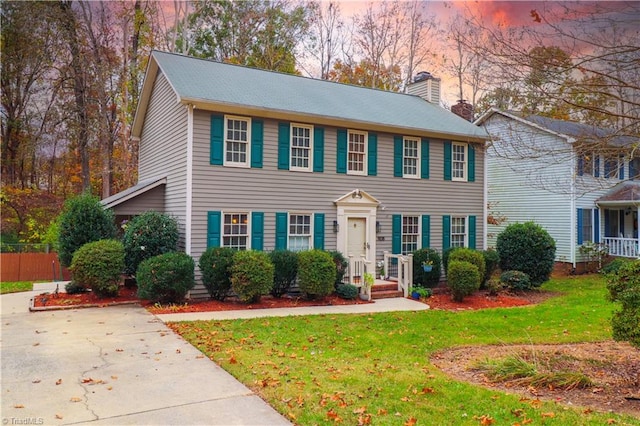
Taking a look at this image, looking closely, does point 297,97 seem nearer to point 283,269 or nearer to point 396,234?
point 396,234

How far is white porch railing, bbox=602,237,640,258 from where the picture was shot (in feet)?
63.9

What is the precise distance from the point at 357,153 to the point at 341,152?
0.63 meters

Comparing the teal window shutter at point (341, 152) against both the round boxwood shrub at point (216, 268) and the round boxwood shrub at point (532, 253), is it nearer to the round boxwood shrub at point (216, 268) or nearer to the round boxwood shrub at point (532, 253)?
the round boxwood shrub at point (216, 268)

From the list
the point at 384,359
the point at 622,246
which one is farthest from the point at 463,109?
the point at 384,359

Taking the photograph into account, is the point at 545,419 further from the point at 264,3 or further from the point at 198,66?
the point at 264,3

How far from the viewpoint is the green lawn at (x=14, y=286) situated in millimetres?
13826

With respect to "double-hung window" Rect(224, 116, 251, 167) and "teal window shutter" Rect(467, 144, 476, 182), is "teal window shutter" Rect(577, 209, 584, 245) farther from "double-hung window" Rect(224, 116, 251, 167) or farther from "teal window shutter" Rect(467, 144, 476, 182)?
"double-hung window" Rect(224, 116, 251, 167)

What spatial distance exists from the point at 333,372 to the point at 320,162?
8.67 m

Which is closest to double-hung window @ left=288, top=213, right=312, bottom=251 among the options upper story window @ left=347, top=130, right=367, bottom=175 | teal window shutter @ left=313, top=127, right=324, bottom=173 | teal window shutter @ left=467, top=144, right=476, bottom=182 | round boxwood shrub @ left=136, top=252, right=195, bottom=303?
teal window shutter @ left=313, top=127, right=324, bottom=173

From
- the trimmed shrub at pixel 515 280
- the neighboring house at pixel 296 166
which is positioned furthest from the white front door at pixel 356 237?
the trimmed shrub at pixel 515 280

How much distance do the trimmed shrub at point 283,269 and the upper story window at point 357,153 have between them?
12.2 ft

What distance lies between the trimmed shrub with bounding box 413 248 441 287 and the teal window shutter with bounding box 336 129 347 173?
349cm

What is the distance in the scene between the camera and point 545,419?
14.0 ft

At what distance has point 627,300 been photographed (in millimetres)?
5250
